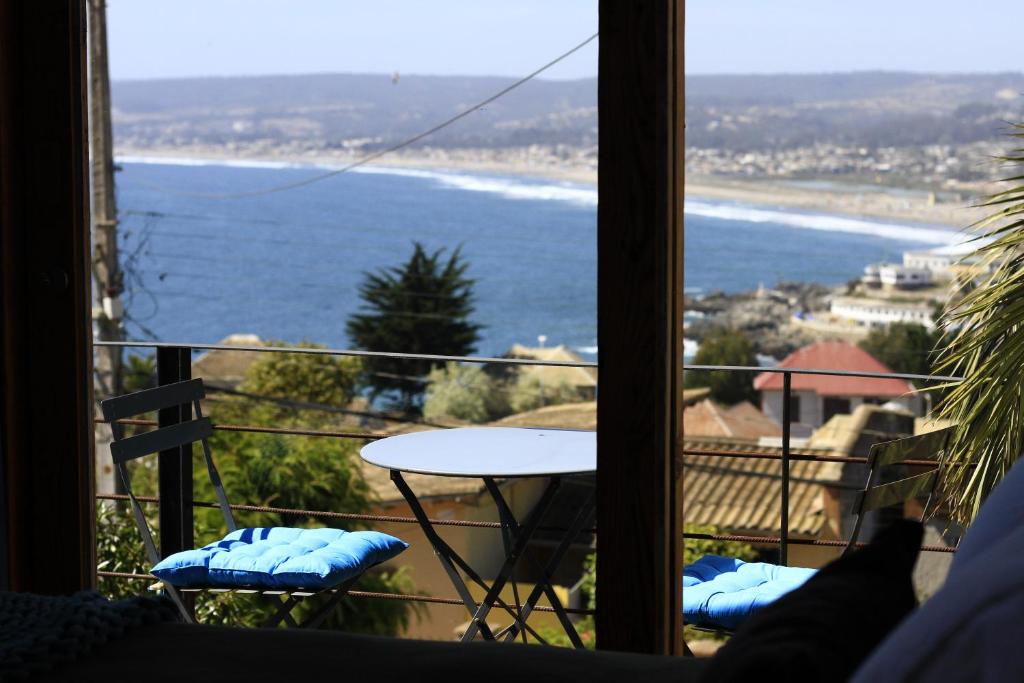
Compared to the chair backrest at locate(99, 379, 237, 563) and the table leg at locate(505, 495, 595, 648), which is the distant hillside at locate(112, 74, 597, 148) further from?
the table leg at locate(505, 495, 595, 648)

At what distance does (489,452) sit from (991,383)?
120 cm

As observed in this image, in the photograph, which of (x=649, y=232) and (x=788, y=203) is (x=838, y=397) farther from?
(x=649, y=232)

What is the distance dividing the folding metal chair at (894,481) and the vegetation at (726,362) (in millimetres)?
23786

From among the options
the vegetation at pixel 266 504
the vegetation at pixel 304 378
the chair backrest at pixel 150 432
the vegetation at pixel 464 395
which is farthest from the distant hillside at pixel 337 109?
the chair backrest at pixel 150 432

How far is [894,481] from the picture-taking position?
2506 millimetres

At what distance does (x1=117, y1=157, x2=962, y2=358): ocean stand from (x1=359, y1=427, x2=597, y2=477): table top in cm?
3493

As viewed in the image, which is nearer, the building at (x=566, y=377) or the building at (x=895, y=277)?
the building at (x=566, y=377)

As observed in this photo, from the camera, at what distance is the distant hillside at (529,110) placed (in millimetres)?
29234

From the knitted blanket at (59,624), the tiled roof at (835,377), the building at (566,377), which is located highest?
the knitted blanket at (59,624)

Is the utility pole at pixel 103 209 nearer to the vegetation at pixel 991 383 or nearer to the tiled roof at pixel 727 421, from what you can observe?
the vegetation at pixel 991 383

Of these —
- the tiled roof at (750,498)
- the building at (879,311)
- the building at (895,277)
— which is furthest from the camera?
the building at (895,277)

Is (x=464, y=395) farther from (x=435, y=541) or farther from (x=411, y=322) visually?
(x=435, y=541)

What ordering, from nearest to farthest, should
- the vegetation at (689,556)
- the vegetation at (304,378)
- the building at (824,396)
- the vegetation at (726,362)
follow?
1. the vegetation at (689,556)
2. the vegetation at (304,378)
3. the building at (824,396)
4. the vegetation at (726,362)

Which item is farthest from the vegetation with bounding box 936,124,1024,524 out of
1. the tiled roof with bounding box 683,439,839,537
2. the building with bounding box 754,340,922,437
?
the building with bounding box 754,340,922,437
